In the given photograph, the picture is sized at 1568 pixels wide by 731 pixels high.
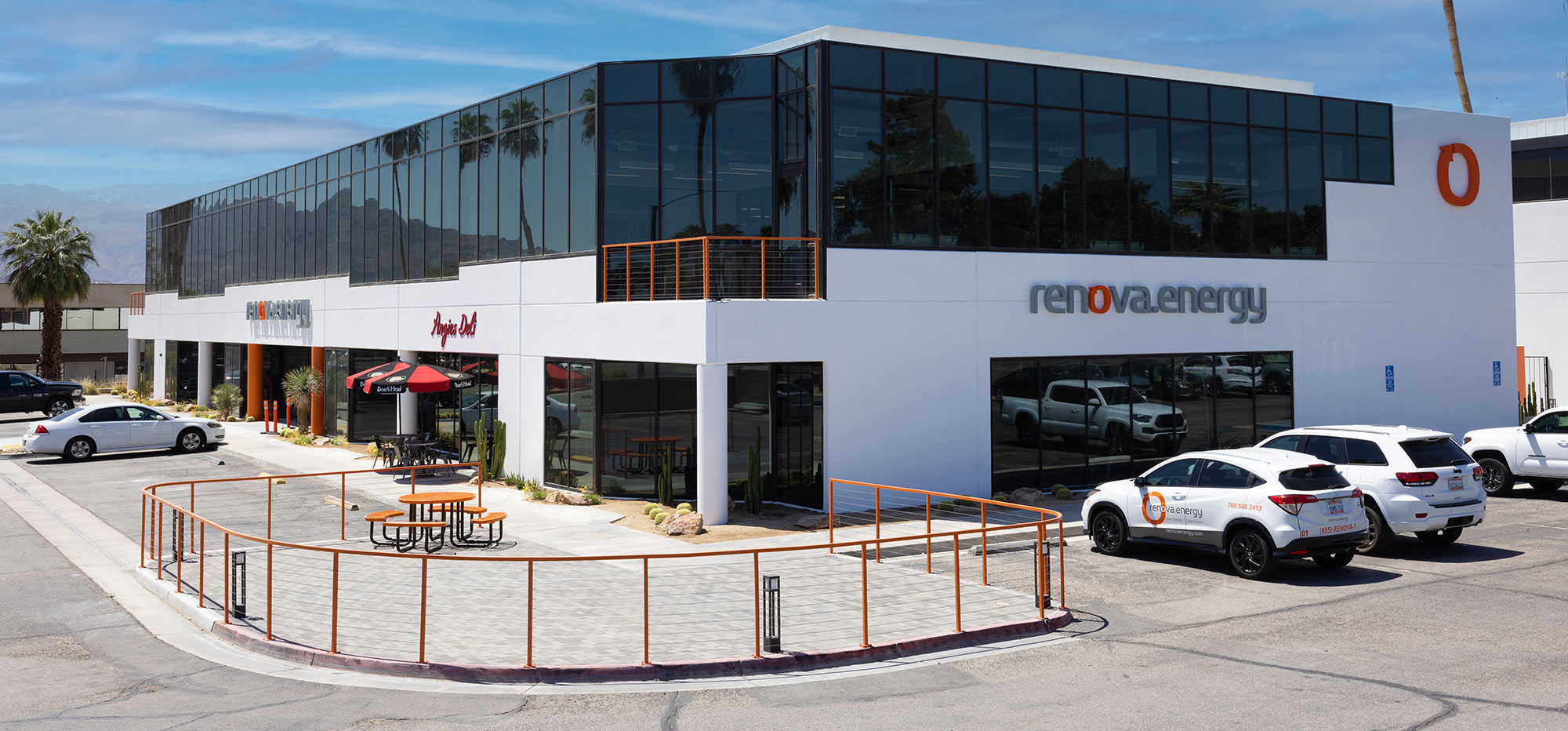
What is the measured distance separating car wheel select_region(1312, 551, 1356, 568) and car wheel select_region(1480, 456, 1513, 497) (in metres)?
9.06

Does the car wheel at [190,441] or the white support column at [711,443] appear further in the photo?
the car wheel at [190,441]

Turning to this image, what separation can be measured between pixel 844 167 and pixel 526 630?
11549 mm

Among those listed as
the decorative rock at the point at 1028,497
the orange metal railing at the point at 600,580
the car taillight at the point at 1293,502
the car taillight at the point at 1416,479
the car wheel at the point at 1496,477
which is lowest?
the orange metal railing at the point at 600,580

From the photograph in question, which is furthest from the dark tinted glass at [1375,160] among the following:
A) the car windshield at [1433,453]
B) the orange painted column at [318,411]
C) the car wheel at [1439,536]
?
the orange painted column at [318,411]

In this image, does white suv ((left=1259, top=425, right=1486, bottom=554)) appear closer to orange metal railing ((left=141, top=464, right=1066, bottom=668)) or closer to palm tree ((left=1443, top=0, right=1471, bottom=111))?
orange metal railing ((left=141, top=464, right=1066, bottom=668))

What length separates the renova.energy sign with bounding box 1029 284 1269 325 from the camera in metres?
23.3

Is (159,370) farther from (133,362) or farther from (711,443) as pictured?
(711,443)

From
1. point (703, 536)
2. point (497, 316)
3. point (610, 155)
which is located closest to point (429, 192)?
point (497, 316)

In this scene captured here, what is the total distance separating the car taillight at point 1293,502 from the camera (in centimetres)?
1448

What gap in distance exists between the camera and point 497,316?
1024 inches

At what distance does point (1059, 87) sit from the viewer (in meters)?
23.4

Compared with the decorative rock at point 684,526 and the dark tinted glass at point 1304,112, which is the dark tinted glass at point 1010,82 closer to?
the dark tinted glass at point 1304,112

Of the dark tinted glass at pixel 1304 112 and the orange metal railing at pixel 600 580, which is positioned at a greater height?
the dark tinted glass at pixel 1304 112

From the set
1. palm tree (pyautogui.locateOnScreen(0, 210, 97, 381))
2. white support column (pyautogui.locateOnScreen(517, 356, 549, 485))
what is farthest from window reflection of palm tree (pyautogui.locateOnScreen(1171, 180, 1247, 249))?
palm tree (pyautogui.locateOnScreen(0, 210, 97, 381))
